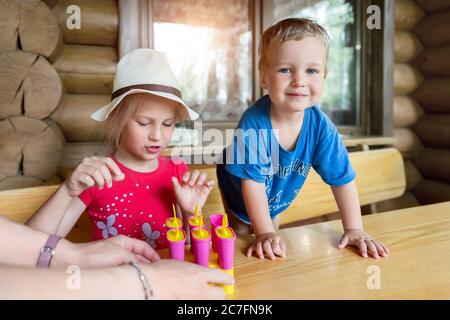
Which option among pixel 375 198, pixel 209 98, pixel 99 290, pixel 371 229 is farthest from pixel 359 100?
pixel 99 290

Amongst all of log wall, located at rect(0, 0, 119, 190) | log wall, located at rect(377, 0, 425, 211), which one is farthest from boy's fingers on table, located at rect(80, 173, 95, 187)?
log wall, located at rect(377, 0, 425, 211)

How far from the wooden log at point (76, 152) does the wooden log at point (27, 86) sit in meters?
0.28

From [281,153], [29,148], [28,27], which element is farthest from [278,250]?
[28,27]

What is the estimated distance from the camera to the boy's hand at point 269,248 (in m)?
0.83

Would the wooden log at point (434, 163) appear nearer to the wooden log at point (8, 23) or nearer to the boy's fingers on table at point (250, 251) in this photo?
the boy's fingers on table at point (250, 251)

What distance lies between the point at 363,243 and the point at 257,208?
0.26 metres

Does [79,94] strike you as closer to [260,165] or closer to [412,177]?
[260,165]

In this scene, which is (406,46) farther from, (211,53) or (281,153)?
(281,153)

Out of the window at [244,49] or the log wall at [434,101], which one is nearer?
the window at [244,49]

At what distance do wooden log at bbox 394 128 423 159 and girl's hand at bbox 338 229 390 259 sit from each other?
2.76 m

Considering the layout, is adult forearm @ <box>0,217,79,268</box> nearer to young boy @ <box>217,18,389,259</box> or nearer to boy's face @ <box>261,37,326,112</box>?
young boy @ <box>217,18,389,259</box>

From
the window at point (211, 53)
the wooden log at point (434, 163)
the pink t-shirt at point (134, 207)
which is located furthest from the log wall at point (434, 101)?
the pink t-shirt at point (134, 207)

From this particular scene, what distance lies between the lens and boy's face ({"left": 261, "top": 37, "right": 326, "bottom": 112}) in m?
0.96

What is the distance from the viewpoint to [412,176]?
3475 mm
